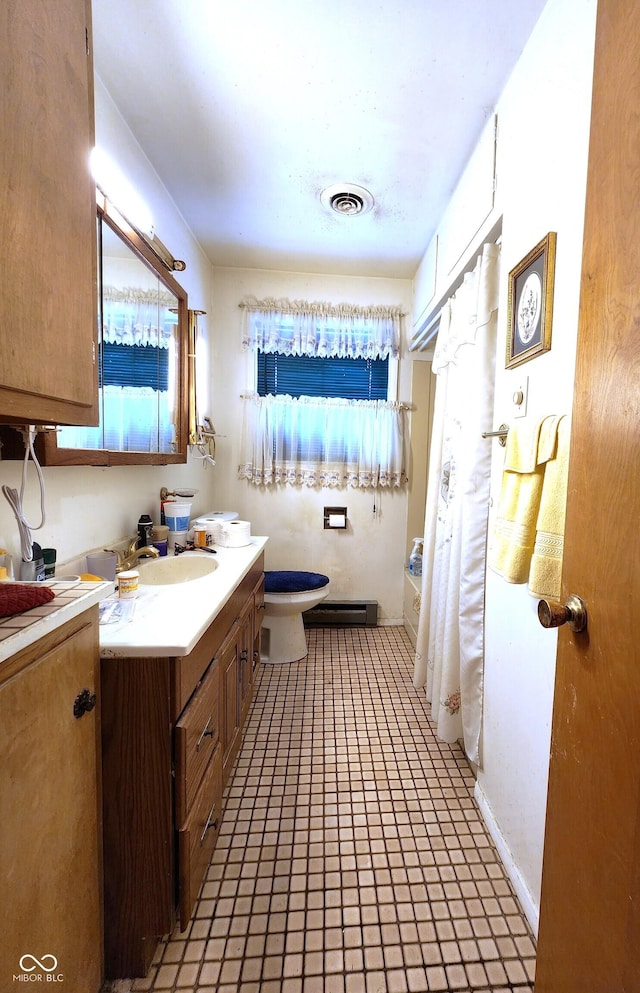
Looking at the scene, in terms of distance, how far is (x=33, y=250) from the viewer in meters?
0.61

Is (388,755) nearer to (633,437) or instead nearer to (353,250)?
(633,437)

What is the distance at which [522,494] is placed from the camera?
1.02m

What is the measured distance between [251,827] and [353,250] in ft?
9.57

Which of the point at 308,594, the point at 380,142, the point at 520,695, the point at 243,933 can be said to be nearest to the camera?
the point at 243,933

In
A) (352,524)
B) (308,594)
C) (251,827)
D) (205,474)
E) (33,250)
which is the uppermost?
(33,250)

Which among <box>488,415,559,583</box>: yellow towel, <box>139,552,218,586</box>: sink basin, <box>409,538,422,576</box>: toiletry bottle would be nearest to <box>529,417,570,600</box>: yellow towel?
<box>488,415,559,583</box>: yellow towel

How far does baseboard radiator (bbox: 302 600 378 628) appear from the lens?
282 centimetres

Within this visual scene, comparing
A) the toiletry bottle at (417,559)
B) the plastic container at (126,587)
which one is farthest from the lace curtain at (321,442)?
the plastic container at (126,587)

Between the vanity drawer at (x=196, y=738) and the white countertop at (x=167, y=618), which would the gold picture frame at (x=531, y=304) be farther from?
the vanity drawer at (x=196, y=738)

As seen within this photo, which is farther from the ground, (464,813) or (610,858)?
(610,858)

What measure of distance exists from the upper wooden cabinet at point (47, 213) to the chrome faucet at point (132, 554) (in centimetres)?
76

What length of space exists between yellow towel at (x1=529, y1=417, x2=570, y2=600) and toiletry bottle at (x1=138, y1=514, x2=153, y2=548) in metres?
1.44

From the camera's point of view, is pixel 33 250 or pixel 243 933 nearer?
pixel 33 250

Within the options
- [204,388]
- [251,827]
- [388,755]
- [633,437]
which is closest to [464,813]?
[388,755]
